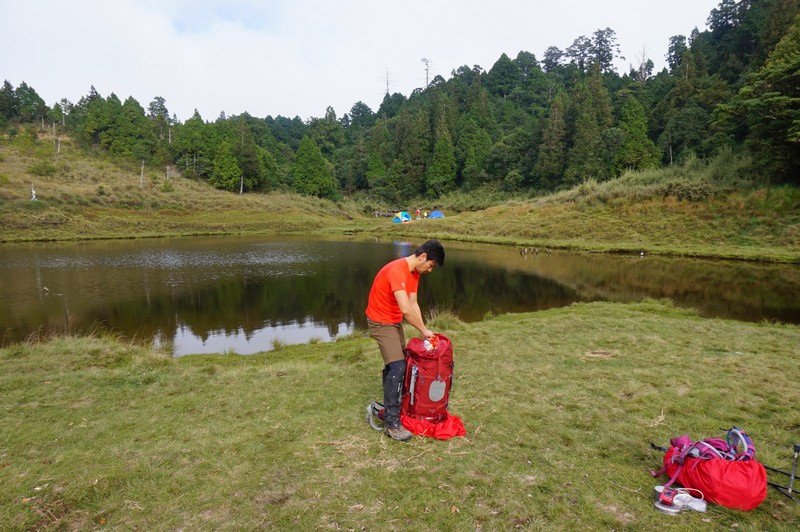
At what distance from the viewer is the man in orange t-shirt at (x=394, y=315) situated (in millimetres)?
4828

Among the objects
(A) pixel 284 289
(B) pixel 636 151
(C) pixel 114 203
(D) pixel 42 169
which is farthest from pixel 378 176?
(A) pixel 284 289

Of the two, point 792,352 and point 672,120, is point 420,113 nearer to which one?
point 672,120

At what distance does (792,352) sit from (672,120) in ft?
168

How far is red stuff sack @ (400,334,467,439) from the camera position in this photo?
15.8ft

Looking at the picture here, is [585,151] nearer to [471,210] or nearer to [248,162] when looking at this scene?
[471,210]

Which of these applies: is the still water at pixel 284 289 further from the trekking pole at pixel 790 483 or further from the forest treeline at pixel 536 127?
the forest treeline at pixel 536 127

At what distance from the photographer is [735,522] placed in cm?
341

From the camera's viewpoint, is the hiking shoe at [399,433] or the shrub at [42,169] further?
the shrub at [42,169]

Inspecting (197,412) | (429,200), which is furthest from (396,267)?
(429,200)

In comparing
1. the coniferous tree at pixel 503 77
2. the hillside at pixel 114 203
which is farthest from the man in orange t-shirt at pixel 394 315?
the coniferous tree at pixel 503 77

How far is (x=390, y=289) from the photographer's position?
4.91 m

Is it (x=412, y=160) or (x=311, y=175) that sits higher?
(x=412, y=160)

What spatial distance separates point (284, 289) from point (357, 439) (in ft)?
52.1

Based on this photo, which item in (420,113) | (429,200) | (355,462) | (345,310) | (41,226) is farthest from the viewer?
(420,113)
